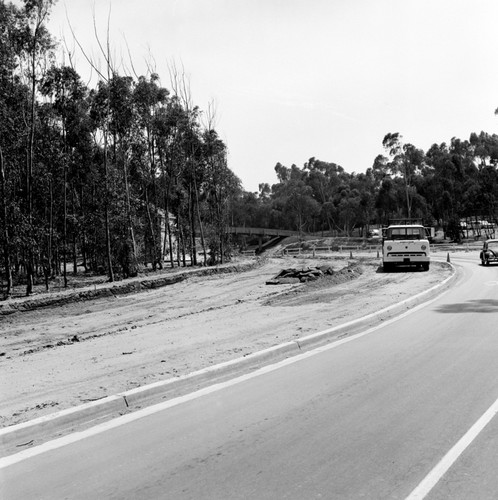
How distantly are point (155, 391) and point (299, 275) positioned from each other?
20294 mm

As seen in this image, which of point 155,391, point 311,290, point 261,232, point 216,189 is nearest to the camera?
point 155,391

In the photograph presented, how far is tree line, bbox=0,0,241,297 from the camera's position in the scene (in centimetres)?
2556

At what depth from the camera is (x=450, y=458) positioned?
470 cm

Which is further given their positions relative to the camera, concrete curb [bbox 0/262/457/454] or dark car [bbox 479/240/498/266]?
dark car [bbox 479/240/498/266]

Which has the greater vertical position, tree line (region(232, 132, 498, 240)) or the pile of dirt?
tree line (region(232, 132, 498, 240))

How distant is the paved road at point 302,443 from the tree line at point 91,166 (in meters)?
20.3

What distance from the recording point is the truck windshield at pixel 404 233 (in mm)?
29334

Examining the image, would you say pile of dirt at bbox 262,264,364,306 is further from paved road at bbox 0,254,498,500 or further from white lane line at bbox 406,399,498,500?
white lane line at bbox 406,399,498,500

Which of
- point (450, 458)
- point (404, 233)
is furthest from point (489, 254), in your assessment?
point (450, 458)

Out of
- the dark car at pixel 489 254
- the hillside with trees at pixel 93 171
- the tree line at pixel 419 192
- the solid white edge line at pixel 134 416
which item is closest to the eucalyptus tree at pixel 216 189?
the hillside with trees at pixel 93 171

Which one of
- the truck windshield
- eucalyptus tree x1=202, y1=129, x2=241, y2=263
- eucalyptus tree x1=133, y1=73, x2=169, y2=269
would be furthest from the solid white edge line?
eucalyptus tree x1=202, y1=129, x2=241, y2=263

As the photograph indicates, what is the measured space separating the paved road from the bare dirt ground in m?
1.32

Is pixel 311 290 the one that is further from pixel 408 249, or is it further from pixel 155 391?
pixel 155 391

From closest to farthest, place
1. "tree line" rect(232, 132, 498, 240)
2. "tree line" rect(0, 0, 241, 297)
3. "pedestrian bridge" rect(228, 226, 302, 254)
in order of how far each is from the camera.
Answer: "tree line" rect(0, 0, 241, 297) < "tree line" rect(232, 132, 498, 240) < "pedestrian bridge" rect(228, 226, 302, 254)
